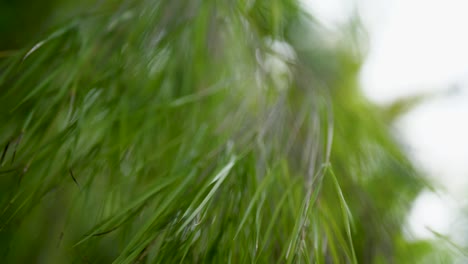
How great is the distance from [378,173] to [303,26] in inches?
9.9

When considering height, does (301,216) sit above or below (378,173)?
above

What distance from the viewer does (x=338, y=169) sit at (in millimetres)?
530

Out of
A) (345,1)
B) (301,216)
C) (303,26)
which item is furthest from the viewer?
(303,26)

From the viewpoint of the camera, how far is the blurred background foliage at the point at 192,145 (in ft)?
1.28

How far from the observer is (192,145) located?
1.46ft

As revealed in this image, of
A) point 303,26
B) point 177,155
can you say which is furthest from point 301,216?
point 303,26

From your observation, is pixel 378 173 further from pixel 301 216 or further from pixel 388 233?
pixel 301 216

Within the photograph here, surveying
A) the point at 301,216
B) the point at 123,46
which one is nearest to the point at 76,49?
the point at 123,46

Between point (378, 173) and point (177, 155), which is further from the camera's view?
point (378, 173)

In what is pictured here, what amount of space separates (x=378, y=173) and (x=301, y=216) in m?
0.22

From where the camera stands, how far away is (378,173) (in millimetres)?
558

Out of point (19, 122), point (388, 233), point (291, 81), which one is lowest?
point (388, 233)

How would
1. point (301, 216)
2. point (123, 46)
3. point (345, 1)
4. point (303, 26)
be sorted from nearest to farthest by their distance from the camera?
point (301, 216) < point (123, 46) < point (345, 1) < point (303, 26)

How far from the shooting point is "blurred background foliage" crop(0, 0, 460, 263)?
39cm
